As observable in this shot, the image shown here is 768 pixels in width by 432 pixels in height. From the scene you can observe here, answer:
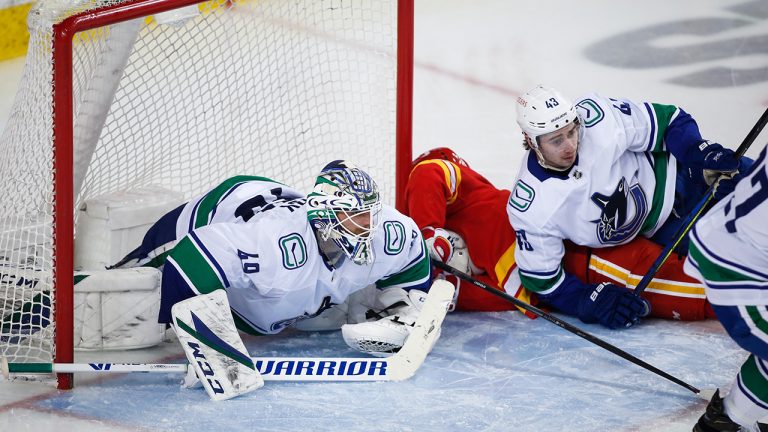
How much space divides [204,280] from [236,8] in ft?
3.75

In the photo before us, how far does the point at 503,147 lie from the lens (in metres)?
4.56

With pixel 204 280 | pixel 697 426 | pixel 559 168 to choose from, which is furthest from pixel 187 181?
pixel 697 426

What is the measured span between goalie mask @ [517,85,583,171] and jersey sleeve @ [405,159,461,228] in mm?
384

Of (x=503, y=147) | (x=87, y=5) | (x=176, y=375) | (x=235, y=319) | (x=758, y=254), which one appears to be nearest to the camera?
(x=758, y=254)

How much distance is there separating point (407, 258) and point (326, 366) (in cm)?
43

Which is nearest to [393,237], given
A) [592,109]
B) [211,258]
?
[211,258]

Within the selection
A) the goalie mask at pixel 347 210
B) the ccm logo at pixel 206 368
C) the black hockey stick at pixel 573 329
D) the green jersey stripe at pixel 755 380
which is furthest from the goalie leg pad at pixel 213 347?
the green jersey stripe at pixel 755 380

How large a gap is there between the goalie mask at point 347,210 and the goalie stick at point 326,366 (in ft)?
0.86

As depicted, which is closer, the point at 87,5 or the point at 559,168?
the point at 87,5

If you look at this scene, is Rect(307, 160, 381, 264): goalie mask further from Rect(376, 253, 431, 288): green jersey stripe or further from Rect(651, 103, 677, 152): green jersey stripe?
Rect(651, 103, 677, 152): green jersey stripe

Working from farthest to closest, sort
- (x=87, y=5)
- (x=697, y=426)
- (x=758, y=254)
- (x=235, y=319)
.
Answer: (x=235, y=319)
(x=87, y=5)
(x=697, y=426)
(x=758, y=254)

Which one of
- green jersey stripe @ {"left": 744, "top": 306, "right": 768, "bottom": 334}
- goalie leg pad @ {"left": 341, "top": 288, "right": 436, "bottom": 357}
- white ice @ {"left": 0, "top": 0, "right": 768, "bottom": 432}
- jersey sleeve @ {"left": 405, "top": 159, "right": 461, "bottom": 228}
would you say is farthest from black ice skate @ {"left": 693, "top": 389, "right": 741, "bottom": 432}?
jersey sleeve @ {"left": 405, "top": 159, "right": 461, "bottom": 228}

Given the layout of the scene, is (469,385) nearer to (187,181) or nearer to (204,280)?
(204,280)

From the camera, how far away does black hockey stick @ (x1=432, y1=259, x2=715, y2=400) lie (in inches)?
112
